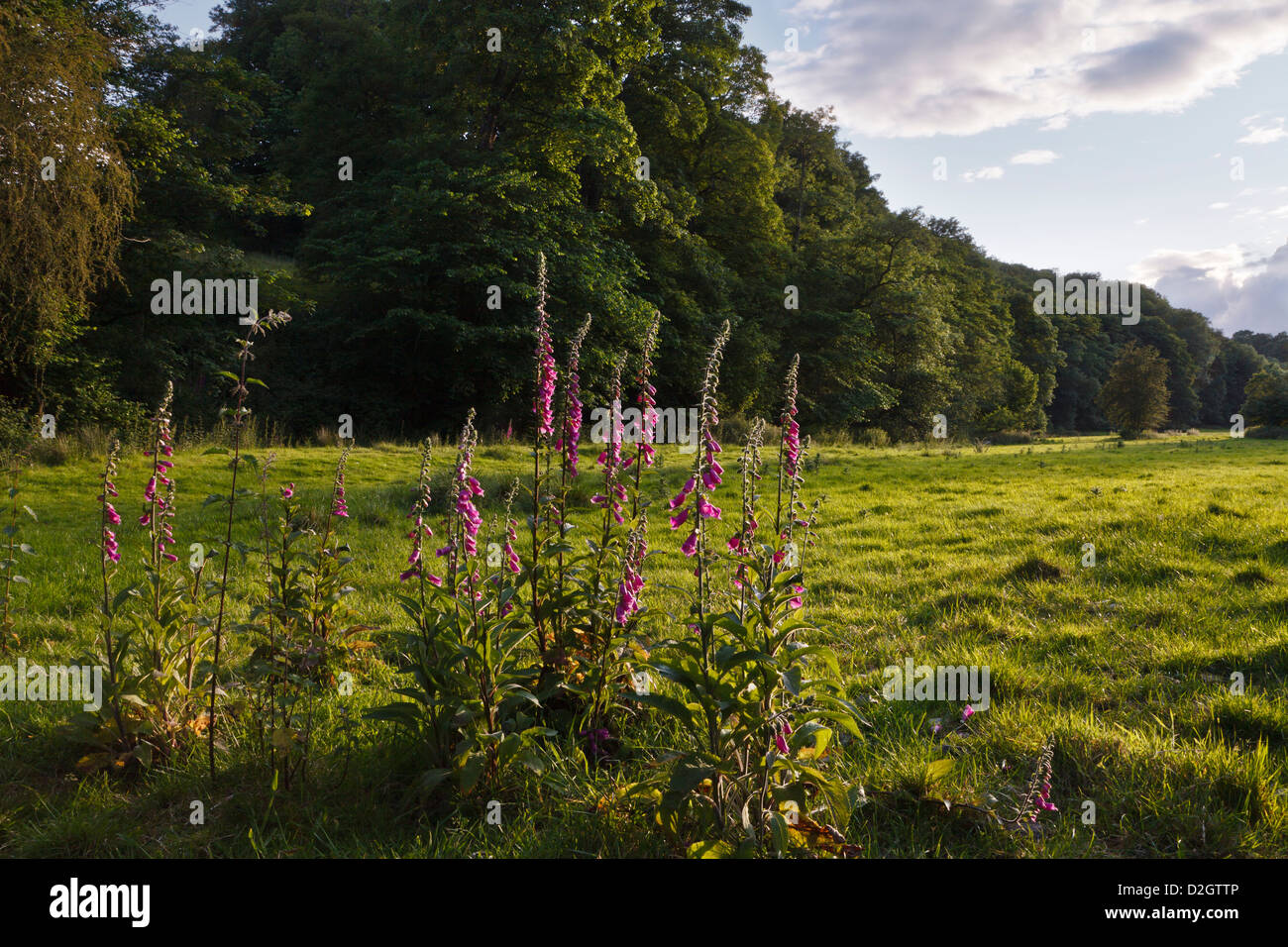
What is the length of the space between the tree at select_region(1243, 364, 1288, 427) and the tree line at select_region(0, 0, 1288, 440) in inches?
826

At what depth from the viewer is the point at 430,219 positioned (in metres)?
24.7

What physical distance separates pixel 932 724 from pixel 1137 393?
57967mm

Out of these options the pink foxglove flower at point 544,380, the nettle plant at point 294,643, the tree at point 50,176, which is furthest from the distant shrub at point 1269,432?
the tree at point 50,176

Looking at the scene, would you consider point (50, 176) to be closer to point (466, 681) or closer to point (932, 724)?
point (466, 681)

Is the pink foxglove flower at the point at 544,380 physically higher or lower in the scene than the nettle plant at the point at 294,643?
higher

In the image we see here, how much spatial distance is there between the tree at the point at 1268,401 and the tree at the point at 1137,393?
526 centimetres

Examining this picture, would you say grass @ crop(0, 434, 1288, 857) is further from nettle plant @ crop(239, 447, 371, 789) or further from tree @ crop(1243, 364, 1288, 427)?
tree @ crop(1243, 364, 1288, 427)

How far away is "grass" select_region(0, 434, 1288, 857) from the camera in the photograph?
3.05 metres

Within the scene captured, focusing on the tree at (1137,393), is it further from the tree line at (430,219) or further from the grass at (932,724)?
the grass at (932,724)

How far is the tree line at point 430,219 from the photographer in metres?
17.1

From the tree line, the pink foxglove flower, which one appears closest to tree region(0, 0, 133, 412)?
the tree line
